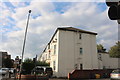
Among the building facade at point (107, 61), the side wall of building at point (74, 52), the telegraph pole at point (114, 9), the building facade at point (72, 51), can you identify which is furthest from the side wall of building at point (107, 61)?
the telegraph pole at point (114, 9)

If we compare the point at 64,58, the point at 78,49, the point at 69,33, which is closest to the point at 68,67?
the point at 64,58

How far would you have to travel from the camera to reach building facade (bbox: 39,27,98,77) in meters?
35.3

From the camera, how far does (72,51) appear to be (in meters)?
36.8

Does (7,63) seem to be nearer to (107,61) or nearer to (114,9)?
(107,61)

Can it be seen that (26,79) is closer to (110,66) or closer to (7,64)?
(110,66)

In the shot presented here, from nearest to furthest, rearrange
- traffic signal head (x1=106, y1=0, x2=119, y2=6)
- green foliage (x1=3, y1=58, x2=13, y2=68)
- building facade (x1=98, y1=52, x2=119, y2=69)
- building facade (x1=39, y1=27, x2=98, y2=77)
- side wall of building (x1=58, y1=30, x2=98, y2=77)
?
1. traffic signal head (x1=106, y1=0, x2=119, y2=6)
2. building facade (x1=39, y1=27, x2=98, y2=77)
3. side wall of building (x1=58, y1=30, x2=98, y2=77)
4. building facade (x1=98, y1=52, x2=119, y2=69)
5. green foliage (x1=3, y1=58, x2=13, y2=68)

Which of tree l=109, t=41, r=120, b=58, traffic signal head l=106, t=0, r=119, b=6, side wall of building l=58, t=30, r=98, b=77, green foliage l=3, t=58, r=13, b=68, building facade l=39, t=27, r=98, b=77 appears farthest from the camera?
green foliage l=3, t=58, r=13, b=68

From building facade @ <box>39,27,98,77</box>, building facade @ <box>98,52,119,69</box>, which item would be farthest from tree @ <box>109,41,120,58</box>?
building facade @ <box>39,27,98,77</box>

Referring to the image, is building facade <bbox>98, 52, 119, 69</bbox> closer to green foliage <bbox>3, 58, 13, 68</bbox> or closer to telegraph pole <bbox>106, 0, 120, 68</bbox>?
green foliage <bbox>3, 58, 13, 68</bbox>

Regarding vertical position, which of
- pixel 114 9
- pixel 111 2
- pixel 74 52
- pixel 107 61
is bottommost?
pixel 107 61

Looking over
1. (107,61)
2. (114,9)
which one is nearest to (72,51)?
(107,61)

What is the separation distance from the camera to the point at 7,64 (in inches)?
2613

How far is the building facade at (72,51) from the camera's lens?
35312mm

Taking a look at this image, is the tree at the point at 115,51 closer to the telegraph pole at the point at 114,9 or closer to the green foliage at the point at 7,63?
the green foliage at the point at 7,63
